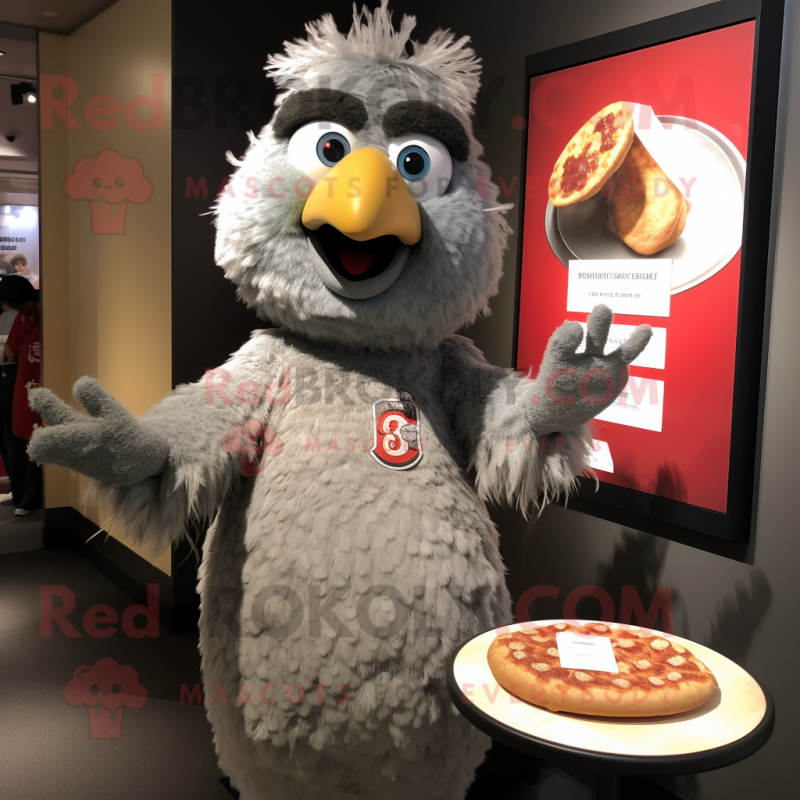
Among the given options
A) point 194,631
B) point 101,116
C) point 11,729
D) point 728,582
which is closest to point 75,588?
point 194,631

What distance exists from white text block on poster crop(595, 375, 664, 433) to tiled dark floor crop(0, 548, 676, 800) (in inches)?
35.7

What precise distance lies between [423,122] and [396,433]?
535mm

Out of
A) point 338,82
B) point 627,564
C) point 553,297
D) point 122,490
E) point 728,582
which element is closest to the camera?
point 122,490

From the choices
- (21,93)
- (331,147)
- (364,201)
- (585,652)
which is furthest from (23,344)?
(585,652)

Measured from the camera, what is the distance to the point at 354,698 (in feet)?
3.85

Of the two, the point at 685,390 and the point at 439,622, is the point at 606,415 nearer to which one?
the point at 685,390

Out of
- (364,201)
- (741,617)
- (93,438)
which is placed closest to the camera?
(93,438)

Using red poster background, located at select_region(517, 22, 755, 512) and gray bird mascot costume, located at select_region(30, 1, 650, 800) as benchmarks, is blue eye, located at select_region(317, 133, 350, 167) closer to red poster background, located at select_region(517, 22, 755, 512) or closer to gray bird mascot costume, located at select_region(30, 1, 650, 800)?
gray bird mascot costume, located at select_region(30, 1, 650, 800)

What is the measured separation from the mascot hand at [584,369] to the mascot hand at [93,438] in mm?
650

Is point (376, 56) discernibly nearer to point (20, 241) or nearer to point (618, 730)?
point (618, 730)

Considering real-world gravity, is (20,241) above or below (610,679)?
above

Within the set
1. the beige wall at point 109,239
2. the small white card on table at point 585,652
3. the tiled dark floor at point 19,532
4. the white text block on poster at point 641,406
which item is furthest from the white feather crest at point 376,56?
the tiled dark floor at point 19,532

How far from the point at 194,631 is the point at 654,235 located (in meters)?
2.08

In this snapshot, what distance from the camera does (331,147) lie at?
4.20 ft
